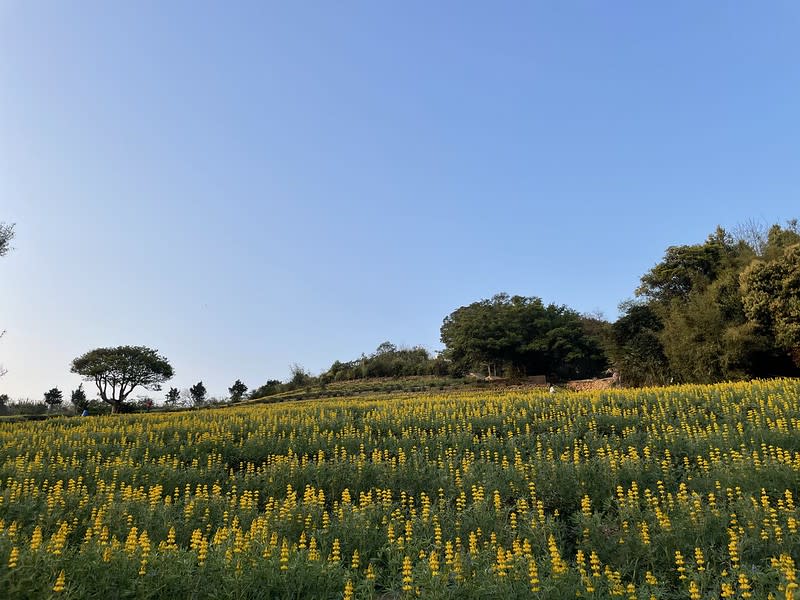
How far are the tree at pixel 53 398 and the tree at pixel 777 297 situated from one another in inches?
1890

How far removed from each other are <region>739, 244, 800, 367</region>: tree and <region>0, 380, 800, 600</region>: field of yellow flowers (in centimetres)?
1114

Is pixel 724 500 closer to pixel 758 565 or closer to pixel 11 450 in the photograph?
pixel 758 565

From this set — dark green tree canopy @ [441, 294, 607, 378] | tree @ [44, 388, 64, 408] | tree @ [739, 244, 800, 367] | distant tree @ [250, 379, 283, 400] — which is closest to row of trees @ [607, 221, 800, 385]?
tree @ [739, 244, 800, 367]

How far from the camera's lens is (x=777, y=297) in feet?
68.5

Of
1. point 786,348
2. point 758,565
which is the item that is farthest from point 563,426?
point 786,348

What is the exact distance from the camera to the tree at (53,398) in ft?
137

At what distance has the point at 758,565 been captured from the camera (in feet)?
13.4

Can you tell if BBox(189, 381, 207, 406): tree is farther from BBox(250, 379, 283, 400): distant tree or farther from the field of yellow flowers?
the field of yellow flowers

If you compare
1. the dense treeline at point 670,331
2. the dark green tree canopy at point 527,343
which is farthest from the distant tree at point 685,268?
the dark green tree canopy at point 527,343

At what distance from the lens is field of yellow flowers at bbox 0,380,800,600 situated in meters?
3.59

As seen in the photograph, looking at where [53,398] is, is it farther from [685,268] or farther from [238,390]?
[685,268]

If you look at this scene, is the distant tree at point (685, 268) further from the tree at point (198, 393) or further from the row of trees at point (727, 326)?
the tree at point (198, 393)

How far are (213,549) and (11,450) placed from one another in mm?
9020

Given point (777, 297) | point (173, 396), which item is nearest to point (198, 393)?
point (173, 396)
